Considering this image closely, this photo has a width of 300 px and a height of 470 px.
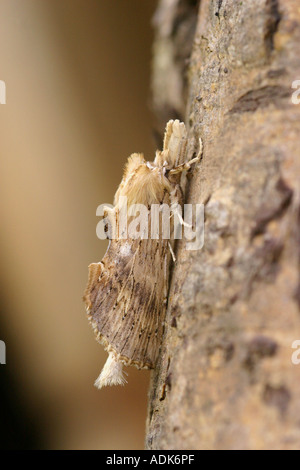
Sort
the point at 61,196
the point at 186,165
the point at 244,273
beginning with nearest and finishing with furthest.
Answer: the point at 244,273 < the point at 186,165 < the point at 61,196

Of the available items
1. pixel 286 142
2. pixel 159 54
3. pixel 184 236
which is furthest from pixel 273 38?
pixel 159 54

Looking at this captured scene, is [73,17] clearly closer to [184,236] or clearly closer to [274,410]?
[184,236]

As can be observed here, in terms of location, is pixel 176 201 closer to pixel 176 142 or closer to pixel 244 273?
pixel 176 142

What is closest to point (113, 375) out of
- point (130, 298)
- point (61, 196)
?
point (130, 298)

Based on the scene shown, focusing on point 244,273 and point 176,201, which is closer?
point 244,273

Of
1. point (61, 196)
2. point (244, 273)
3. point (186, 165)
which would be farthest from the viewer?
point (61, 196)

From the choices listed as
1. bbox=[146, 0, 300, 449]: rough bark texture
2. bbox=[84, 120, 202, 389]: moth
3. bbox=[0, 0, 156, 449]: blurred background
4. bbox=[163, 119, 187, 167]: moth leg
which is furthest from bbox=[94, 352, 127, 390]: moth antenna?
bbox=[0, 0, 156, 449]: blurred background

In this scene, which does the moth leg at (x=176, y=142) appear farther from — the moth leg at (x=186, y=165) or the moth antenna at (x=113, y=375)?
the moth antenna at (x=113, y=375)
